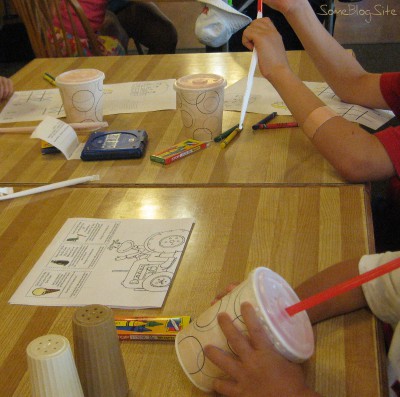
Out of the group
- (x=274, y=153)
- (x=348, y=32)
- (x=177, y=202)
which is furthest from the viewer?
(x=348, y=32)

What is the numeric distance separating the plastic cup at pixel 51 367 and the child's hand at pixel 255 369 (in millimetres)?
152

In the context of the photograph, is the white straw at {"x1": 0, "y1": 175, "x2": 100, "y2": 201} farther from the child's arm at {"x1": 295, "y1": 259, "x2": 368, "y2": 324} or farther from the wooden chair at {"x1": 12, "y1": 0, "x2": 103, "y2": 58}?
the wooden chair at {"x1": 12, "y1": 0, "x2": 103, "y2": 58}

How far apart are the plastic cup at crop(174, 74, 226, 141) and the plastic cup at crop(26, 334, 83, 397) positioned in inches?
30.7

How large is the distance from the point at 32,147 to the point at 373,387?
94 centimetres

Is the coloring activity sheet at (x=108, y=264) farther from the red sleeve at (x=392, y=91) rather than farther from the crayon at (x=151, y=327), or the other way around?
the red sleeve at (x=392, y=91)

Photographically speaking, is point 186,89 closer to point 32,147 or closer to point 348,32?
point 32,147

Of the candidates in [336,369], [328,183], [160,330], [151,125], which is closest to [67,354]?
[160,330]

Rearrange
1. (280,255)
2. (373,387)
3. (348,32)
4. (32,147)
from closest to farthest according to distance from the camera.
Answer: (373,387) → (280,255) → (32,147) → (348,32)

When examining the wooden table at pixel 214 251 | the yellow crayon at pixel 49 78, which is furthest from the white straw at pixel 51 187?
the yellow crayon at pixel 49 78

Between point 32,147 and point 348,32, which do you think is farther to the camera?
point 348,32

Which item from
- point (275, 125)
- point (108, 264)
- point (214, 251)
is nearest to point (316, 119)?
point (275, 125)

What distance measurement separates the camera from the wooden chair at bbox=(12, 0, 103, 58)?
2.17m

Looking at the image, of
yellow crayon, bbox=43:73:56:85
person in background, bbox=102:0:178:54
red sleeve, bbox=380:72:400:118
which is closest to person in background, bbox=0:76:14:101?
yellow crayon, bbox=43:73:56:85

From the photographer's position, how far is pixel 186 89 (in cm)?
124
